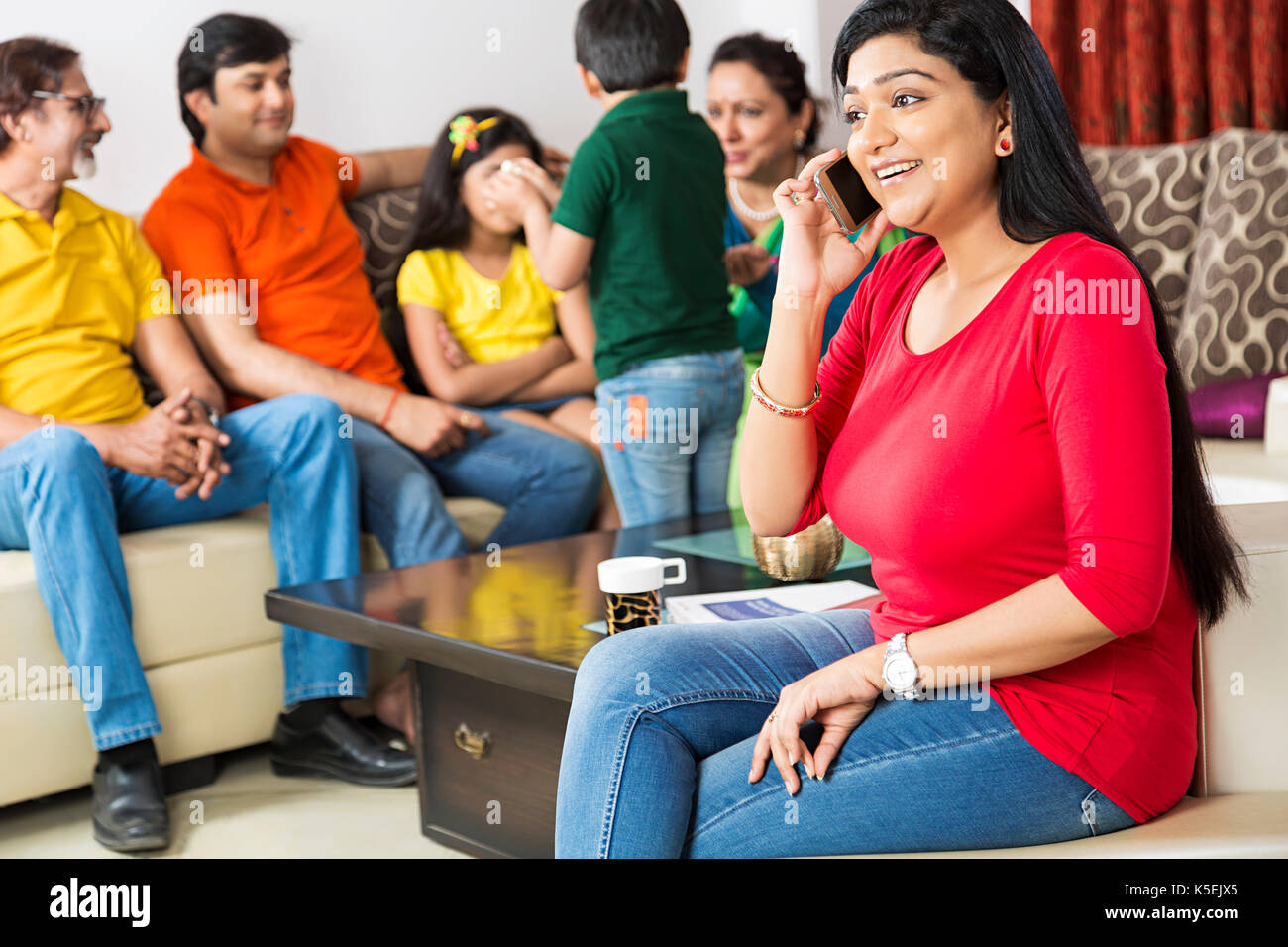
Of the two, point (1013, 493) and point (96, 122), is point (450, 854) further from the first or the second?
point (96, 122)

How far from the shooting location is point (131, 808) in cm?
196

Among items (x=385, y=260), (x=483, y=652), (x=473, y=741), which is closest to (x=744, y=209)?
(x=385, y=260)

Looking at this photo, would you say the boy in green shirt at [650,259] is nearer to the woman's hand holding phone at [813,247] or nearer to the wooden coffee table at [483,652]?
the wooden coffee table at [483,652]

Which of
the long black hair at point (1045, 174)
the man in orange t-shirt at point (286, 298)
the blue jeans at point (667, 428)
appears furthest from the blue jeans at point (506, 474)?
the long black hair at point (1045, 174)

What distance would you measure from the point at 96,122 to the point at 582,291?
1.03 meters

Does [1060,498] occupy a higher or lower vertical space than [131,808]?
higher

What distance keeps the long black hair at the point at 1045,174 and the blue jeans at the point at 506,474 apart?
1.55m

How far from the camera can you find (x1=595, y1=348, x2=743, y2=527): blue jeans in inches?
91.9

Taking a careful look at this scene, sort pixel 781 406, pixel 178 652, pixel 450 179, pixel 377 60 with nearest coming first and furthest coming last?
pixel 781 406, pixel 178 652, pixel 450 179, pixel 377 60

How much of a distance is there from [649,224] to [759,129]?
0.77 m

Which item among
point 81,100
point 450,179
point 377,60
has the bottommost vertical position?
point 450,179

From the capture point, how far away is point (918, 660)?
103cm

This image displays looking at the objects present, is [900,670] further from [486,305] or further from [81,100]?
[486,305]

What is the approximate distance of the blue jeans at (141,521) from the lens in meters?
2.00
